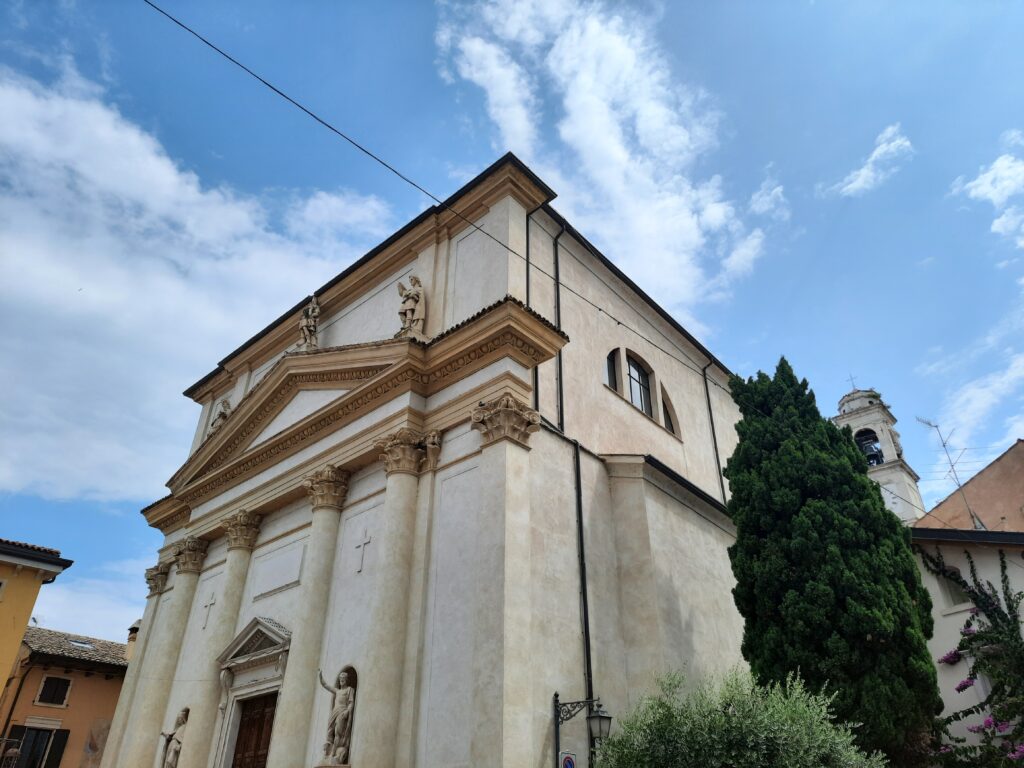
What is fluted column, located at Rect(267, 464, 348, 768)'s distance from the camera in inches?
404

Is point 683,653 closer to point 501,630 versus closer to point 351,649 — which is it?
point 501,630

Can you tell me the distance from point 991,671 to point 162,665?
14.0 m

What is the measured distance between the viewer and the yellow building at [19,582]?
14648 millimetres

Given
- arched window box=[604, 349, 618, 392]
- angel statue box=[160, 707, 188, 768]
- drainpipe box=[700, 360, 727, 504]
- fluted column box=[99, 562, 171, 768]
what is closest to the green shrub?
arched window box=[604, 349, 618, 392]

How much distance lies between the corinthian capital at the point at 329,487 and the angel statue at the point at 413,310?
259 centimetres

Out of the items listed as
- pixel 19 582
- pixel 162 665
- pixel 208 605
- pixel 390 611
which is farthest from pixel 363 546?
pixel 19 582

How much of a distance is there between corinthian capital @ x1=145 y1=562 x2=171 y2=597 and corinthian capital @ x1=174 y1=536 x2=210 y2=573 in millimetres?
2061

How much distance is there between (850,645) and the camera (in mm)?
9086

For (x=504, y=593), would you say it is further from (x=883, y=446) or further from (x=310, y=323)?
(x=883, y=446)

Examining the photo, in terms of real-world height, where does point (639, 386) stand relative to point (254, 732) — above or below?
above

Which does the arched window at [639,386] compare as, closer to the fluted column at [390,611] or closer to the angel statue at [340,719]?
the fluted column at [390,611]

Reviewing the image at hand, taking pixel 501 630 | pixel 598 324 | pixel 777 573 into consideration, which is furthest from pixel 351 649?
pixel 598 324

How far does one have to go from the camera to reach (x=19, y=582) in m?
15.2

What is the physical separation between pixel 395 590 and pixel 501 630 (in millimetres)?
2007
